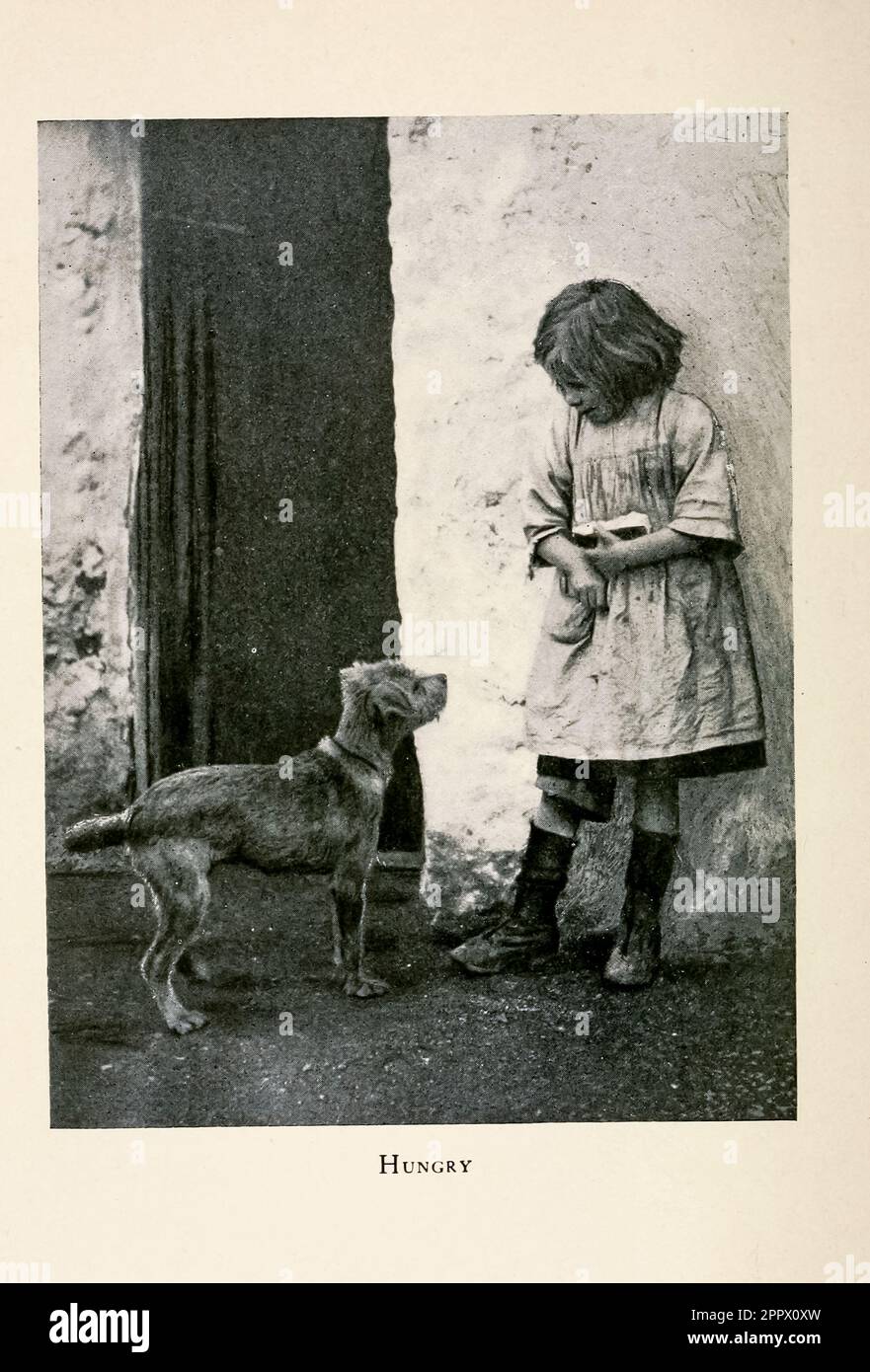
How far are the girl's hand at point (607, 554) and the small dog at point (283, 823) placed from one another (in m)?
0.56

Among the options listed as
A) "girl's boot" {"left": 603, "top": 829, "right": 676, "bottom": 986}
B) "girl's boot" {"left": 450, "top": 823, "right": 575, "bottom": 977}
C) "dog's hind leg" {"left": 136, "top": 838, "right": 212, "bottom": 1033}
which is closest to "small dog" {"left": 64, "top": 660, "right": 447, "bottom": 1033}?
"dog's hind leg" {"left": 136, "top": 838, "right": 212, "bottom": 1033}

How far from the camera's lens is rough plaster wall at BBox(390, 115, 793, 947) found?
3.44 m

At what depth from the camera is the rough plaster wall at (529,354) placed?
3443 mm

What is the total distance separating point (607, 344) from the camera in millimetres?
3459

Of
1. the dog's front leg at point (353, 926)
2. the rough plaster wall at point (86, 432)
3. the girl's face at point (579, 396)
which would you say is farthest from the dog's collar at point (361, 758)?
the girl's face at point (579, 396)

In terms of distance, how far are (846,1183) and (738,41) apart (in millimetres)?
3168

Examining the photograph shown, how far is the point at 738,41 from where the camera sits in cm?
339

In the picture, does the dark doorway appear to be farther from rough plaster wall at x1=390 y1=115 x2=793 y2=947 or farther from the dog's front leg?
the dog's front leg

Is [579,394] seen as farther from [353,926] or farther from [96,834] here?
[96,834]

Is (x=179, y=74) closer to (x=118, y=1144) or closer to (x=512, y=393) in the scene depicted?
(x=512, y=393)

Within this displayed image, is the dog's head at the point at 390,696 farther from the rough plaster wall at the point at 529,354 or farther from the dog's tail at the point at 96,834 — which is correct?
the dog's tail at the point at 96,834

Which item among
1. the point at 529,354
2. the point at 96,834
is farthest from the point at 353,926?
the point at 529,354

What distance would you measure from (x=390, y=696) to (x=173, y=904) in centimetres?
85
